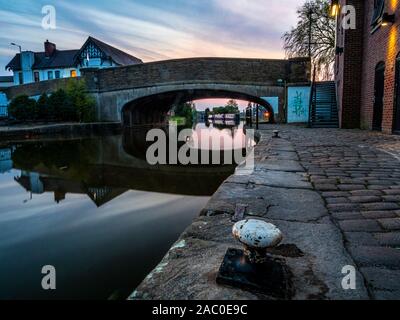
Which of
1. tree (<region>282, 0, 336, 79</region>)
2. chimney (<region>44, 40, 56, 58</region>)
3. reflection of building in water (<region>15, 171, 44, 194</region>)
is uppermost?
chimney (<region>44, 40, 56, 58</region>)

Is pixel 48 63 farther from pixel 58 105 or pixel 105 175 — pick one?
pixel 105 175

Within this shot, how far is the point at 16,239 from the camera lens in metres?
3.16

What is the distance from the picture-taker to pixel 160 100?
26797 mm

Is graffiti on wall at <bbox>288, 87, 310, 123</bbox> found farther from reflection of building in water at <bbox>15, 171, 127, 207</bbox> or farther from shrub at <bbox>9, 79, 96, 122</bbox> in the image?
reflection of building in water at <bbox>15, 171, 127, 207</bbox>

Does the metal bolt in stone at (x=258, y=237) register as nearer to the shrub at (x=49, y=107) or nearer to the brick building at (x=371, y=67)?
the brick building at (x=371, y=67)

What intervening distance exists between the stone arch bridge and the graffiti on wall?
68 centimetres

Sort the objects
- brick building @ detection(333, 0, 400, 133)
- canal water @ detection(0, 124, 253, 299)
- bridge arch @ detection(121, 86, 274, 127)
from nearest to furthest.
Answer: canal water @ detection(0, 124, 253, 299) < brick building @ detection(333, 0, 400, 133) < bridge arch @ detection(121, 86, 274, 127)

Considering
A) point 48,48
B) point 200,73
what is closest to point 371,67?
point 200,73

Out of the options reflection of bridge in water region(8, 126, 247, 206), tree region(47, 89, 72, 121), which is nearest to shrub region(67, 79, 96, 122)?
tree region(47, 89, 72, 121)

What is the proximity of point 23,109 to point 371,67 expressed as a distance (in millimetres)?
21255

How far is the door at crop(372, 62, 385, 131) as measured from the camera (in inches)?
388

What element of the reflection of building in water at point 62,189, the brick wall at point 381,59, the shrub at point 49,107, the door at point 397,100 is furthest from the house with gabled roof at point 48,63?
the door at point 397,100

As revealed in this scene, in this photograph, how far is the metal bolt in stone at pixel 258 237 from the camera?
1196mm
